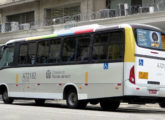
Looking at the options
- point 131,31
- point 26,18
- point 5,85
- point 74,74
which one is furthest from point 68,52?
point 26,18

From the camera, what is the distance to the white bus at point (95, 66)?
15195 mm

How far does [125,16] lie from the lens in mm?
26266

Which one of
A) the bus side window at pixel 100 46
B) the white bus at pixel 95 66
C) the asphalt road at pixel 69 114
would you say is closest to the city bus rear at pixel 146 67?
the white bus at pixel 95 66

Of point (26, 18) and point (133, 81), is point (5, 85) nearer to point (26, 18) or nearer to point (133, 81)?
point (133, 81)

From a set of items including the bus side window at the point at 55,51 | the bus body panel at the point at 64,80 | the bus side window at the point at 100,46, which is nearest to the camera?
the bus body panel at the point at 64,80

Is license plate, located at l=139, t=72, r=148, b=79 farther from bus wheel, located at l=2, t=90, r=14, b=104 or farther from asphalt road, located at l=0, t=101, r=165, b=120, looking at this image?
bus wheel, located at l=2, t=90, r=14, b=104

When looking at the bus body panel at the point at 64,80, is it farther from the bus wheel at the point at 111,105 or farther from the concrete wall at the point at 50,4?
the concrete wall at the point at 50,4

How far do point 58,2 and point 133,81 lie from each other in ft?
71.9

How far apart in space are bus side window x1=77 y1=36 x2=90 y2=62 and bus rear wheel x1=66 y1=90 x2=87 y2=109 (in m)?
1.55

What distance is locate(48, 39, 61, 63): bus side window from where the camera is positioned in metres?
18.3

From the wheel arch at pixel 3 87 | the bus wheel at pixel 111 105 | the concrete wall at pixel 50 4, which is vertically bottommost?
the bus wheel at pixel 111 105

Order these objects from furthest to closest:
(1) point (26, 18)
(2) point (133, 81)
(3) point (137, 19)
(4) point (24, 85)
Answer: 1. (1) point (26, 18)
2. (3) point (137, 19)
3. (4) point (24, 85)
4. (2) point (133, 81)

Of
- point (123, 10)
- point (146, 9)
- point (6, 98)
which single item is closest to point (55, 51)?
point (6, 98)

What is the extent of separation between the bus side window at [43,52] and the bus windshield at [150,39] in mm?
5017
